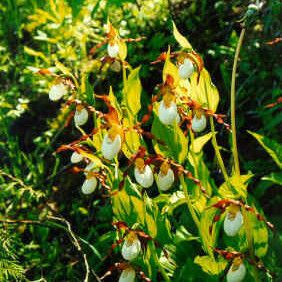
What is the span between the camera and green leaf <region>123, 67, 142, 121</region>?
1709mm

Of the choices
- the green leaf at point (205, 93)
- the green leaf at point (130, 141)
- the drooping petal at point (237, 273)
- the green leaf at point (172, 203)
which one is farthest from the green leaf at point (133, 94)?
the drooping petal at point (237, 273)

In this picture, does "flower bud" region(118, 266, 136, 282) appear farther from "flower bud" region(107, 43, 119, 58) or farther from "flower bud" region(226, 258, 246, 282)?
"flower bud" region(107, 43, 119, 58)

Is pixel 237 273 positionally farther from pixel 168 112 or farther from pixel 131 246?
pixel 168 112

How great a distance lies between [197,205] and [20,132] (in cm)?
146

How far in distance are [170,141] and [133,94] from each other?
0.20 metres

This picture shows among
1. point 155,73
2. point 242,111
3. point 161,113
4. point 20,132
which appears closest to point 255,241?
point 161,113

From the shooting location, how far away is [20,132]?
2.93 meters

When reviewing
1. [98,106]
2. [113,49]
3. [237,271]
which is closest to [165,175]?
[237,271]

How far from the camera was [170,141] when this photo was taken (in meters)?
1.66

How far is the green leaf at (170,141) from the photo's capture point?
164 centimetres

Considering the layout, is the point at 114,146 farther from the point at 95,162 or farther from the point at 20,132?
the point at 20,132

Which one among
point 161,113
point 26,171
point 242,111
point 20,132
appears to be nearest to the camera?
point 161,113

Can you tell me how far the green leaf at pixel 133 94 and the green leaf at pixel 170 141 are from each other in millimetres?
84

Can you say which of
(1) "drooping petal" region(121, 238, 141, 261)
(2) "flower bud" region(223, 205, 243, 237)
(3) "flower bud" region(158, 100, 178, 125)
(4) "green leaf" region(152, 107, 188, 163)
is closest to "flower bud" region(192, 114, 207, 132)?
(4) "green leaf" region(152, 107, 188, 163)
